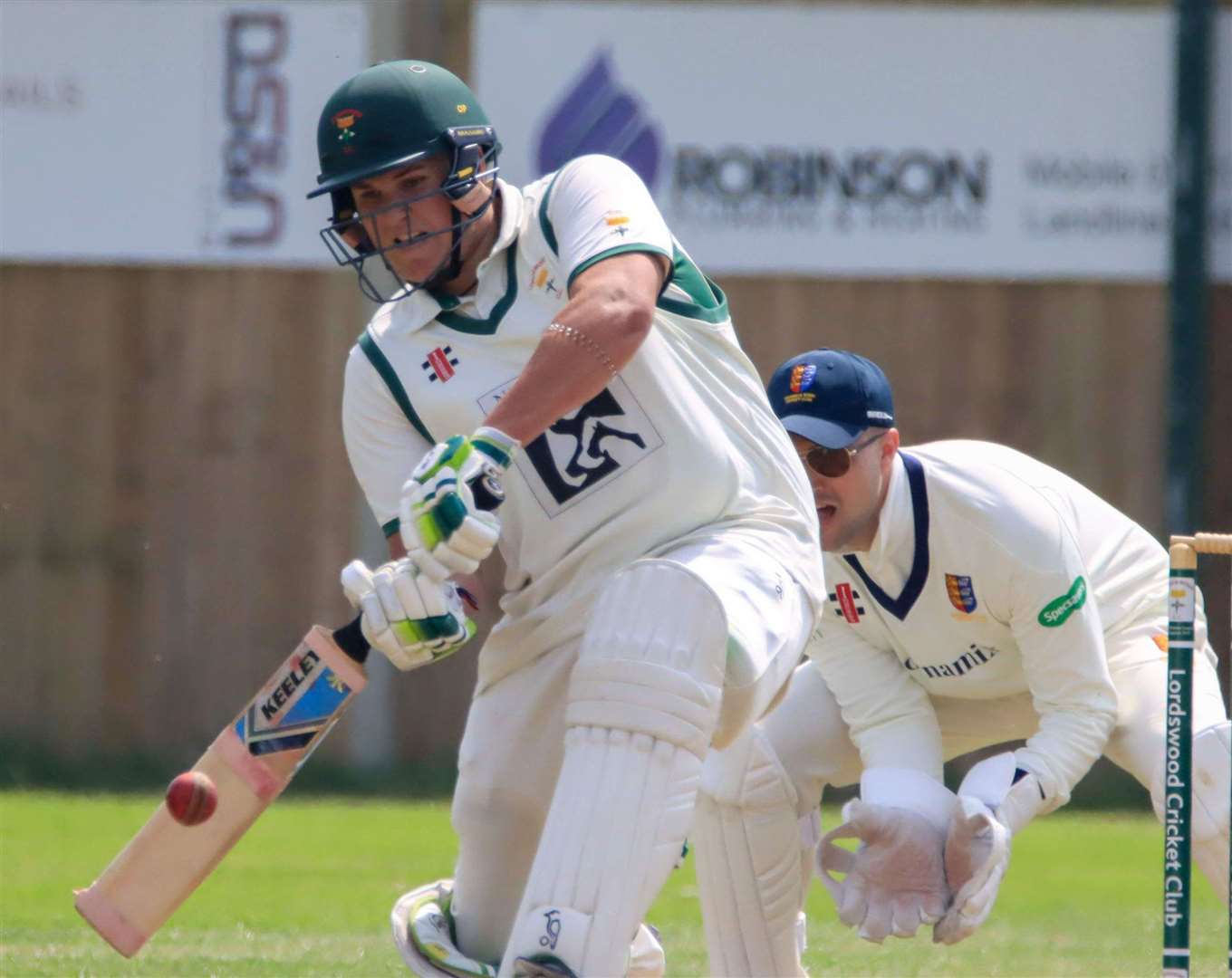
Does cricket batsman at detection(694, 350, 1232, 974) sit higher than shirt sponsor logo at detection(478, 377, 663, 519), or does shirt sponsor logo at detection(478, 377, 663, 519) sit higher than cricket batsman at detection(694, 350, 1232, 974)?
shirt sponsor logo at detection(478, 377, 663, 519)

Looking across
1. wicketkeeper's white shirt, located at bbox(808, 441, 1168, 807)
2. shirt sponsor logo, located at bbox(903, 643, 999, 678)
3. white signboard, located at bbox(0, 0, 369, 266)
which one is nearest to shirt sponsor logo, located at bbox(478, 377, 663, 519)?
wicketkeeper's white shirt, located at bbox(808, 441, 1168, 807)

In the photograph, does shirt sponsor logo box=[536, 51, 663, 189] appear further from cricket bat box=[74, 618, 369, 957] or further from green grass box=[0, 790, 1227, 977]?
cricket bat box=[74, 618, 369, 957]

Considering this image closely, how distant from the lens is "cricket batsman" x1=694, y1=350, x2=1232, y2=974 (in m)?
3.82

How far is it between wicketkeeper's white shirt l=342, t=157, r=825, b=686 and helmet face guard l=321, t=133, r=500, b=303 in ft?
0.16

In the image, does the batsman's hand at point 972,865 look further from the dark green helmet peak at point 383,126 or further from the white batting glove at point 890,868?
the dark green helmet peak at point 383,126

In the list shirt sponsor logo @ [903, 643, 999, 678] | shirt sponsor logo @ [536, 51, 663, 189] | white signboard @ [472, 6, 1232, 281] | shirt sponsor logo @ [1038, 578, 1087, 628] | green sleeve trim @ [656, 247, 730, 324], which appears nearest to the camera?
green sleeve trim @ [656, 247, 730, 324]

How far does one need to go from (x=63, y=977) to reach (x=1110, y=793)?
222 inches

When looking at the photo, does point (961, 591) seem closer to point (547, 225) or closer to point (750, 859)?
point (750, 859)

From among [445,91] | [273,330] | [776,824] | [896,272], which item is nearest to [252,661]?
[273,330]

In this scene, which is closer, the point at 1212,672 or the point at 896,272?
the point at 1212,672

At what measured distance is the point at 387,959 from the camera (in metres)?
4.50

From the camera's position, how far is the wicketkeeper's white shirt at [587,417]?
125 inches

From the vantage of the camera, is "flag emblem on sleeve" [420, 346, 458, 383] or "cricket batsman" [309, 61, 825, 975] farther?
"flag emblem on sleeve" [420, 346, 458, 383]

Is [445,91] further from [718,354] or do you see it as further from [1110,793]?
[1110,793]
